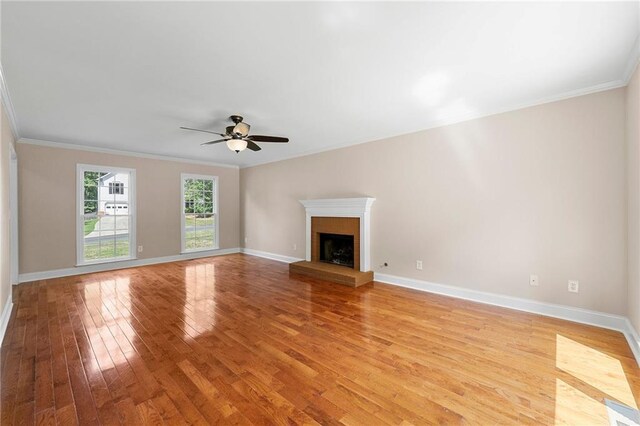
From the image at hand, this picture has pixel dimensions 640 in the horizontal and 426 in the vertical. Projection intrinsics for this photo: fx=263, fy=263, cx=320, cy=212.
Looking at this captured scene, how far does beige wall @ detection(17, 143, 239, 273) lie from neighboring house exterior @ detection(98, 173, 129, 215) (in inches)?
9.1

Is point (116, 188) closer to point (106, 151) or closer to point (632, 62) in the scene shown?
point (106, 151)

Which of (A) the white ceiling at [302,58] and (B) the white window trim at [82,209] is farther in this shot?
(B) the white window trim at [82,209]

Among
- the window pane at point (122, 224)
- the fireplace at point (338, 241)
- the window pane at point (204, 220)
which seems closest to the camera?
the fireplace at point (338, 241)

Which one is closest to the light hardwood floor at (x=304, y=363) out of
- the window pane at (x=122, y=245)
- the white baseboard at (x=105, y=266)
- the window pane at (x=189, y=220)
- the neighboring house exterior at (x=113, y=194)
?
Answer: the white baseboard at (x=105, y=266)

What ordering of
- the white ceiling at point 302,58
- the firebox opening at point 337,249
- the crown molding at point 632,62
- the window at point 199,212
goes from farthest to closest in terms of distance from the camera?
the window at point 199,212, the firebox opening at point 337,249, the crown molding at point 632,62, the white ceiling at point 302,58

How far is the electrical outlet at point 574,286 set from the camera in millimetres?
2879

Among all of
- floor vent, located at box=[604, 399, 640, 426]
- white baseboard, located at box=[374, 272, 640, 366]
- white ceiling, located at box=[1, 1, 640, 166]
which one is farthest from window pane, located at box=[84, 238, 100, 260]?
floor vent, located at box=[604, 399, 640, 426]

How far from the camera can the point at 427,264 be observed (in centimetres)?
398

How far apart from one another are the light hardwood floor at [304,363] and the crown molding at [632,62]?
8.15ft

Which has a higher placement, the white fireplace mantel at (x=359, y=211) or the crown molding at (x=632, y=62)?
the crown molding at (x=632, y=62)

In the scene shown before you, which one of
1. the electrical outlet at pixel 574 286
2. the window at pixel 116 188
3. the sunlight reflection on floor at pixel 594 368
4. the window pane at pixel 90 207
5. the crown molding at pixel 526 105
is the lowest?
the sunlight reflection on floor at pixel 594 368

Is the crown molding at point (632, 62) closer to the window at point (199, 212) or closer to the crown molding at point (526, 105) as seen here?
the crown molding at point (526, 105)

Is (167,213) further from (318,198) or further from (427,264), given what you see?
(427,264)

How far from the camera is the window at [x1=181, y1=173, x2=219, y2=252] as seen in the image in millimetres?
6664
